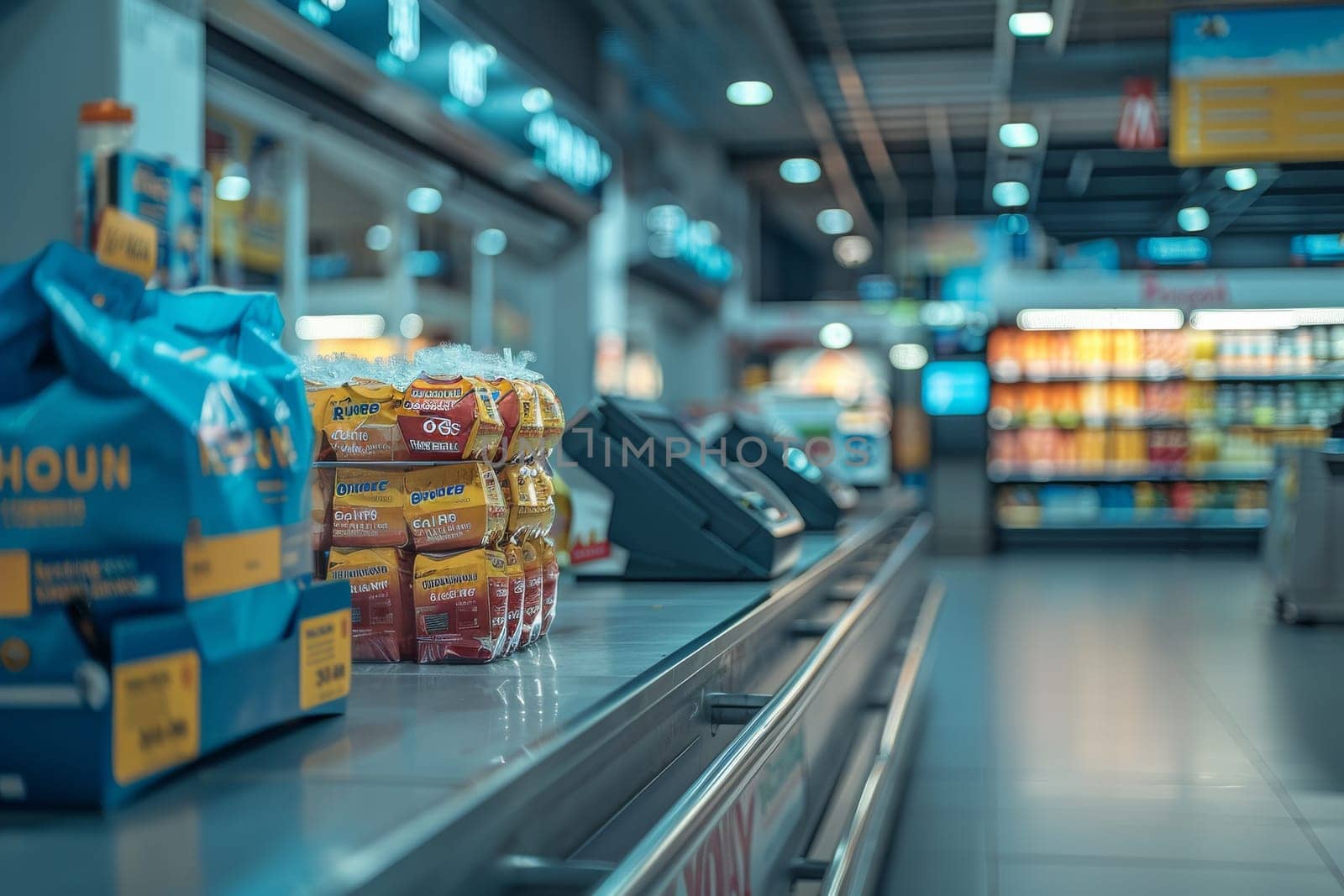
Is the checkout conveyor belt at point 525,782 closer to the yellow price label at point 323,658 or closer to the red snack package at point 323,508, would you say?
the yellow price label at point 323,658

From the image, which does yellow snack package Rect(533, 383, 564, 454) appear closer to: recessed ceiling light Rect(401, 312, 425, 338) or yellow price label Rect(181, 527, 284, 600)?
yellow price label Rect(181, 527, 284, 600)

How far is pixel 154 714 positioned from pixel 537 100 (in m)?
6.48

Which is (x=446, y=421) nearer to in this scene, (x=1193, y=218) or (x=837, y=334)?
(x=1193, y=218)

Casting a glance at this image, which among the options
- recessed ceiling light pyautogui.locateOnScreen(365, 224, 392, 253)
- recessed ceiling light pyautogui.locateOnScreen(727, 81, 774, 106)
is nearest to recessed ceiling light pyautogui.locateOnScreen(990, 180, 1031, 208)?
recessed ceiling light pyautogui.locateOnScreen(727, 81, 774, 106)

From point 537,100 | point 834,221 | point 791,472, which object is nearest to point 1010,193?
point 834,221

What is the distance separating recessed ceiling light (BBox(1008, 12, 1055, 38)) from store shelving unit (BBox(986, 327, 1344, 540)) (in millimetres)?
3595

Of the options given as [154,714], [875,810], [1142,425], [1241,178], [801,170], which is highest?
[801,170]

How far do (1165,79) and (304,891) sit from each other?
9866 millimetres

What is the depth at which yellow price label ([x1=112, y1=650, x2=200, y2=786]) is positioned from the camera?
797 millimetres

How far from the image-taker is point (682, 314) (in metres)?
13.8

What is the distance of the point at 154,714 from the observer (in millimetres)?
826

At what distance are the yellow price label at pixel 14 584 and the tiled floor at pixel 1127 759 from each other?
2514mm

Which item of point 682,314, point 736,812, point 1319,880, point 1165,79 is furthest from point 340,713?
point 682,314

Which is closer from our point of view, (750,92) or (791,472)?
(791,472)
